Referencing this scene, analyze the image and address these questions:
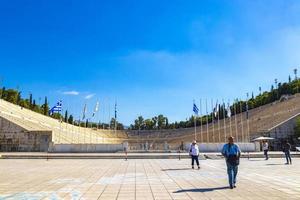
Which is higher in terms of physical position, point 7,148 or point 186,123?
point 186,123

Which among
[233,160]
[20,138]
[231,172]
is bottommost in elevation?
[231,172]

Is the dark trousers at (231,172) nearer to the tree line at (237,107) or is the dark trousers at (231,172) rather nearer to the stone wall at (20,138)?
the stone wall at (20,138)

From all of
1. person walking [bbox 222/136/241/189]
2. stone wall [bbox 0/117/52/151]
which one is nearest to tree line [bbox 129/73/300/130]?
stone wall [bbox 0/117/52/151]

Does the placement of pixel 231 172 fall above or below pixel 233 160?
below

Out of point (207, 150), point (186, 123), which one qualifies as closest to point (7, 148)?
point (207, 150)

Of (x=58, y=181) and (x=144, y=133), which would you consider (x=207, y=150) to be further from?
(x=144, y=133)

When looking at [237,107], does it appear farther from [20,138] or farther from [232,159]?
[232,159]

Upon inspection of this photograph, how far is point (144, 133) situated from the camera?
3802 inches

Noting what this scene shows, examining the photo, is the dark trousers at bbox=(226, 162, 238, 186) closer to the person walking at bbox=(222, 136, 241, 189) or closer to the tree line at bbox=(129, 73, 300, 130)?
the person walking at bbox=(222, 136, 241, 189)

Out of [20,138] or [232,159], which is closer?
[232,159]

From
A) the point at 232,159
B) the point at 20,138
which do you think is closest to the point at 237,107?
the point at 20,138

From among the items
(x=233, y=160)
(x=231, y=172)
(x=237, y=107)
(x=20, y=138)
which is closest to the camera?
(x=231, y=172)

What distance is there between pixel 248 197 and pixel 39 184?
684 centimetres

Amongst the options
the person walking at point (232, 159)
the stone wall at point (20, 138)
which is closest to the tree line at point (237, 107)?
the stone wall at point (20, 138)
